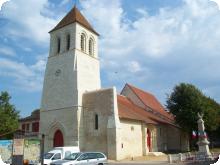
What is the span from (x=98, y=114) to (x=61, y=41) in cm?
1037


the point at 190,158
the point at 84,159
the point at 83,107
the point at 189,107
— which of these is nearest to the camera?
the point at 84,159

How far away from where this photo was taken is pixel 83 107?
3031 centimetres

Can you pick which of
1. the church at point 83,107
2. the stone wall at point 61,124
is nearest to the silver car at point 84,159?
the church at point 83,107

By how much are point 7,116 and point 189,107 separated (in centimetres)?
2148

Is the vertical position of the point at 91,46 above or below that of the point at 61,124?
above

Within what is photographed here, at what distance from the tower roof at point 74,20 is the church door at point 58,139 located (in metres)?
12.5

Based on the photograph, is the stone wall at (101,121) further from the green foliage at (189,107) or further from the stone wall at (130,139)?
the green foliage at (189,107)

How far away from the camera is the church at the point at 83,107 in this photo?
28.8 metres

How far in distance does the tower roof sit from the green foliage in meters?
13.1

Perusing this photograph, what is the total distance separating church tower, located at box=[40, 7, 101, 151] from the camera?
30.1 metres

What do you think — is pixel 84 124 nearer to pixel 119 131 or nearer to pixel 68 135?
pixel 68 135

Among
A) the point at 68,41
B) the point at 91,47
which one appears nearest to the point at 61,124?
the point at 68,41

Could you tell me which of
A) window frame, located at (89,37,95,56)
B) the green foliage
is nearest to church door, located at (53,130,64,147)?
window frame, located at (89,37,95,56)

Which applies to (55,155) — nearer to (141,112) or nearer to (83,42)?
(83,42)
